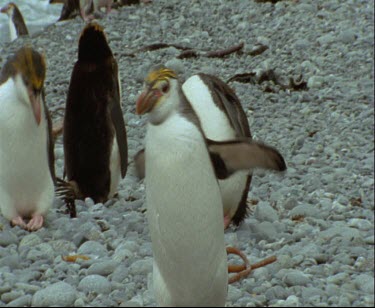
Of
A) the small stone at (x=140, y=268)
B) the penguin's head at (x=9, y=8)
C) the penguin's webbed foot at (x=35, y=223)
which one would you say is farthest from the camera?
the penguin's head at (x=9, y=8)

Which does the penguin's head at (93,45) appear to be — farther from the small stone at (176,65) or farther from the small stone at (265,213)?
the small stone at (176,65)

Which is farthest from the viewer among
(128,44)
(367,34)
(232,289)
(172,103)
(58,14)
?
(58,14)

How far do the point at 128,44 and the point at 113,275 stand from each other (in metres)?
2.87

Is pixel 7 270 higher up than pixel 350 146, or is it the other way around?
pixel 350 146

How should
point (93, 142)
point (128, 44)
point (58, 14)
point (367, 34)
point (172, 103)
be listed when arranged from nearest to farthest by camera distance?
point (172, 103)
point (367, 34)
point (93, 142)
point (128, 44)
point (58, 14)

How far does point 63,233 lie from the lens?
2203mm

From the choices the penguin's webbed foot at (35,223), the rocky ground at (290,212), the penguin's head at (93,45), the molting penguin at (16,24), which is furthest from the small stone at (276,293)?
the molting penguin at (16,24)

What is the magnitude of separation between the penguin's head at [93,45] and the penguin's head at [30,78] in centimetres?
37

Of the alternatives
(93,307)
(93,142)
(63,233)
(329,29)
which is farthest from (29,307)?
(329,29)

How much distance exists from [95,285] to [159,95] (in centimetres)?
53

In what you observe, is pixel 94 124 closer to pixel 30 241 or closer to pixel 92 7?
pixel 30 241

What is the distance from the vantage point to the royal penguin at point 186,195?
1.42m

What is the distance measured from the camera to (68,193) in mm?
2461

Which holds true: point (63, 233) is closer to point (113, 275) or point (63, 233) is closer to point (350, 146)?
point (113, 275)
